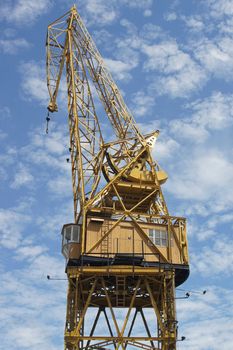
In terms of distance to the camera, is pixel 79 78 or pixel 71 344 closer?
pixel 71 344

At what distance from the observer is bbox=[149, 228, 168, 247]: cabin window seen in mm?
45188

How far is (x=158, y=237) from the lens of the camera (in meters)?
45.4

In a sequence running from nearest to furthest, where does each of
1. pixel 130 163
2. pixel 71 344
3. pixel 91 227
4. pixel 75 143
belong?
1. pixel 71 344
2. pixel 91 227
3. pixel 130 163
4. pixel 75 143

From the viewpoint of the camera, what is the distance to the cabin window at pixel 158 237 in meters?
45.2

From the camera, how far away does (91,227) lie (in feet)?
146

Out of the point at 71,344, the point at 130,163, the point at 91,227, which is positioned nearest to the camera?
the point at 71,344

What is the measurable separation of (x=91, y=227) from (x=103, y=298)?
6673mm

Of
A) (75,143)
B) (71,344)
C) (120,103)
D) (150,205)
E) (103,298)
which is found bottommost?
(71,344)

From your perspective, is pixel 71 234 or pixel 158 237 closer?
pixel 71 234

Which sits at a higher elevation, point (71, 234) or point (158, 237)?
point (158, 237)

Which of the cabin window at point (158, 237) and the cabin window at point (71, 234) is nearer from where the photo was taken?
the cabin window at point (71, 234)

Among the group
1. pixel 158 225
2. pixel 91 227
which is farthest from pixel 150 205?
pixel 91 227

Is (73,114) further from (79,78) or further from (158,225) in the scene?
(158,225)

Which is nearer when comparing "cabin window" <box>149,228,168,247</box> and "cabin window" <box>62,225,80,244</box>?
"cabin window" <box>62,225,80,244</box>
